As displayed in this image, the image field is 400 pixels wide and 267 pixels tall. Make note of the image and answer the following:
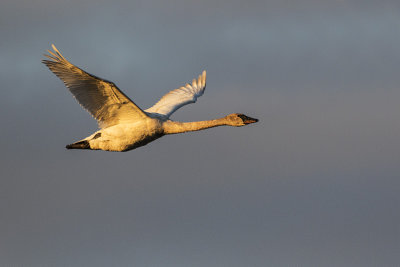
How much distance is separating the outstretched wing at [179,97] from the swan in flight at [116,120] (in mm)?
3011

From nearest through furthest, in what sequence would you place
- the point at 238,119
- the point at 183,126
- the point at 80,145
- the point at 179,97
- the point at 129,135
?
the point at 129,135 → the point at 183,126 → the point at 238,119 → the point at 80,145 → the point at 179,97

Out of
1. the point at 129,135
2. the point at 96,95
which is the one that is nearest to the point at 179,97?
the point at 129,135

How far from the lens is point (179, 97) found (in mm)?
37438

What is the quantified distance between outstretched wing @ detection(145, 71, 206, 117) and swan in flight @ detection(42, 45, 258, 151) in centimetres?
301

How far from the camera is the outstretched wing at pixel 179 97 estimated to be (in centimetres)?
3591

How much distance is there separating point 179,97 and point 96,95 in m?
7.43

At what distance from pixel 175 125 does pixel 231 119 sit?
223 cm

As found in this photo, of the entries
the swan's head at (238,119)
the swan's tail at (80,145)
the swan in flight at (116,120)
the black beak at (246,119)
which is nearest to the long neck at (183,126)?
the swan in flight at (116,120)

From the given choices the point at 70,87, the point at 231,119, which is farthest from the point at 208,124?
the point at 70,87

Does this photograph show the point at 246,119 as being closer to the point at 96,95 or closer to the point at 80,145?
the point at 96,95

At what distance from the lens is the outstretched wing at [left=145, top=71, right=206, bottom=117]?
35.9 meters

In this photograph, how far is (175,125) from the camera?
105ft

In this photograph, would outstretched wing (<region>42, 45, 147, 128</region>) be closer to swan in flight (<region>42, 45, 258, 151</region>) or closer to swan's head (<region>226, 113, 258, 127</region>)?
swan in flight (<region>42, 45, 258, 151</region>)

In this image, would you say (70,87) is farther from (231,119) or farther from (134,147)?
(231,119)
